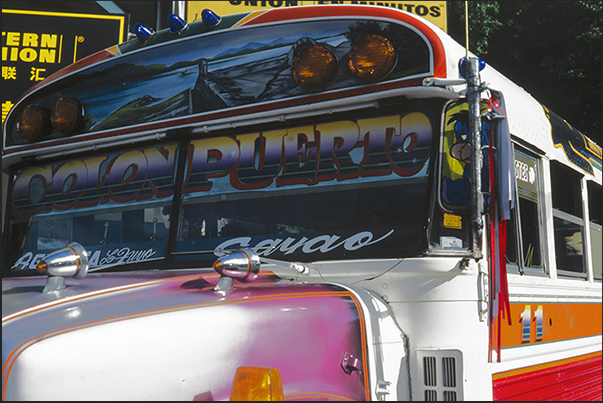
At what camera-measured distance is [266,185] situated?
8.18ft

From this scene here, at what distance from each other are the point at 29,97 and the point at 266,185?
152 centimetres

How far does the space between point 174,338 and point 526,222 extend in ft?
6.30

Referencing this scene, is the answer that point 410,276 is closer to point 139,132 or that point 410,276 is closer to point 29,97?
point 139,132

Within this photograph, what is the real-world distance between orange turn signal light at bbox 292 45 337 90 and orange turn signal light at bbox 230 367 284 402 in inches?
48.5

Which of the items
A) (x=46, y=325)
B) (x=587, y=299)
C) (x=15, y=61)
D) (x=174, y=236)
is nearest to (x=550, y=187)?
(x=587, y=299)

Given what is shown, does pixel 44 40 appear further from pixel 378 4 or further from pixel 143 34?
pixel 143 34

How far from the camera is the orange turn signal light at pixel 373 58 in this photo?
7.54 ft

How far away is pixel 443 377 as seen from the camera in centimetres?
207

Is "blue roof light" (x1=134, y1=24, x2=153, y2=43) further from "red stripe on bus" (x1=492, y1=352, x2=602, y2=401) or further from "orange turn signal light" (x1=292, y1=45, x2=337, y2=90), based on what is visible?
"red stripe on bus" (x1=492, y1=352, x2=602, y2=401)

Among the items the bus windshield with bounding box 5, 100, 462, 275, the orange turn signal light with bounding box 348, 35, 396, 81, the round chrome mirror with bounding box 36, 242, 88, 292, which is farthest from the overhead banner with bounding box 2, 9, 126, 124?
the round chrome mirror with bounding box 36, 242, 88, 292

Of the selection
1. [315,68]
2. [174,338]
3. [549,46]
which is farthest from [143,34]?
[549,46]

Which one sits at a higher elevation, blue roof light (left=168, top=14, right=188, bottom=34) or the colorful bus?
blue roof light (left=168, top=14, right=188, bottom=34)

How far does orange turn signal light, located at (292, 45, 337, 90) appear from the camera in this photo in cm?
239

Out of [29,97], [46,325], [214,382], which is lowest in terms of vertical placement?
[214,382]
